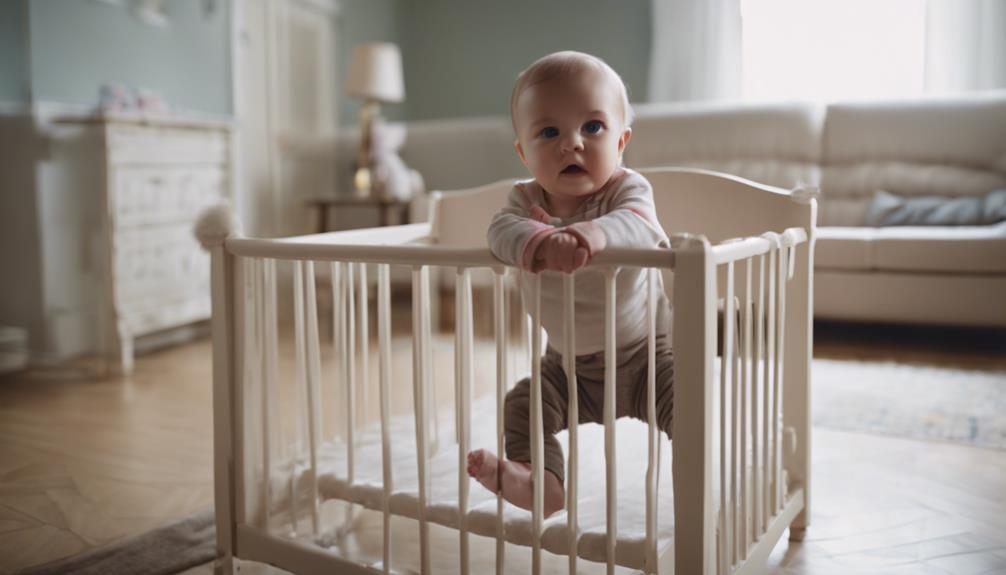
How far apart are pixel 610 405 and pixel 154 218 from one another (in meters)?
2.79

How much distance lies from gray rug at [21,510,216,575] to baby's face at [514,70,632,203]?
972mm

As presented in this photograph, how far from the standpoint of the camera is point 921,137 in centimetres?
396

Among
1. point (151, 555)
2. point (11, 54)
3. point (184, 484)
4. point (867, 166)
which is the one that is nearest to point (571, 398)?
point (151, 555)

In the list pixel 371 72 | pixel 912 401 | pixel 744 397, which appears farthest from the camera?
pixel 371 72

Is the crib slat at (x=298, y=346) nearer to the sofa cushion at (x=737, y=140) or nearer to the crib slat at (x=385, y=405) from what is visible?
the crib slat at (x=385, y=405)

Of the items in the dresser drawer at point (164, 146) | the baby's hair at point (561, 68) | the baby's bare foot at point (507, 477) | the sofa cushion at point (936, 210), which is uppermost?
the dresser drawer at point (164, 146)

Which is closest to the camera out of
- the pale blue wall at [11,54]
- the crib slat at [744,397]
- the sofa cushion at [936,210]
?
the crib slat at [744,397]

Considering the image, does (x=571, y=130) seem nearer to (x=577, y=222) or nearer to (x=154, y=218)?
(x=577, y=222)

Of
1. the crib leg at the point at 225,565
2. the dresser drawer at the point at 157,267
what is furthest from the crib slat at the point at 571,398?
the dresser drawer at the point at 157,267

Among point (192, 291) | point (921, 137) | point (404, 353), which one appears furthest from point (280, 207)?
point (921, 137)

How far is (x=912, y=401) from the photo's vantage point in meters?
2.69

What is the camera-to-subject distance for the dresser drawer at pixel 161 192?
321cm

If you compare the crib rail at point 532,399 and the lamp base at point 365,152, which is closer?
the crib rail at point 532,399

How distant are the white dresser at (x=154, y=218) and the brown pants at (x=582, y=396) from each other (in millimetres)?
2258
